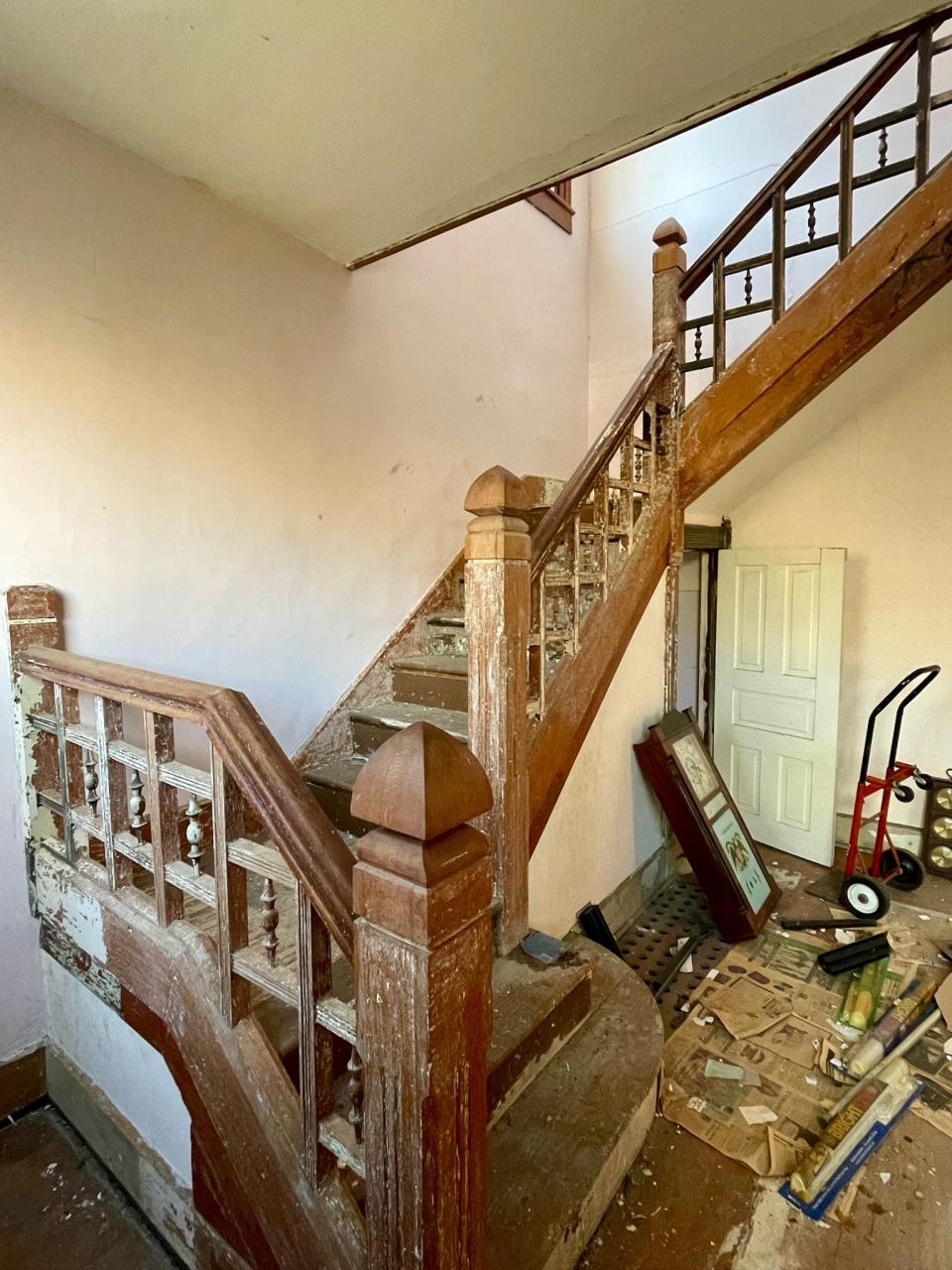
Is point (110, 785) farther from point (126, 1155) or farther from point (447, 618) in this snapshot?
point (447, 618)

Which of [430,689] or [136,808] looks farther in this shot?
[430,689]

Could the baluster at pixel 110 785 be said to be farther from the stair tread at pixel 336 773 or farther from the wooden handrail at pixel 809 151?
the wooden handrail at pixel 809 151

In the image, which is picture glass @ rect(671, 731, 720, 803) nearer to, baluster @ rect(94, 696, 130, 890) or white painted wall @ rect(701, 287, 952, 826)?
white painted wall @ rect(701, 287, 952, 826)

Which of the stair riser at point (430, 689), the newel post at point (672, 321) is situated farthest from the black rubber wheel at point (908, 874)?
the stair riser at point (430, 689)

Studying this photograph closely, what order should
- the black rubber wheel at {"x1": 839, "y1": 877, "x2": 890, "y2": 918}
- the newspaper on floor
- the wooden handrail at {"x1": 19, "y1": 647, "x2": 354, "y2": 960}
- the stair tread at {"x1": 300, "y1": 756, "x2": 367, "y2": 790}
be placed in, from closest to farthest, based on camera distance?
the wooden handrail at {"x1": 19, "y1": 647, "x2": 354, "y2": 960} → the newspaper on floor → the stair tread at {"x1": 300, "y1": 756, "x2": 367, "y2": 790} → the black rubber wheel at {"x1": 839, "y1": 877, "x2": 890, "y2": 918}

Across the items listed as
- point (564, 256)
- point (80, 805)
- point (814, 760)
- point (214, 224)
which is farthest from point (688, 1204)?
point (564, 256)

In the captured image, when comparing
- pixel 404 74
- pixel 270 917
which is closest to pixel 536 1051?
pixel 270 917

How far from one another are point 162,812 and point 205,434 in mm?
1210

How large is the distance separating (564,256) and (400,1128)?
4.26m

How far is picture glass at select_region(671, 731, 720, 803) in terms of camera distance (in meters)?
2.70

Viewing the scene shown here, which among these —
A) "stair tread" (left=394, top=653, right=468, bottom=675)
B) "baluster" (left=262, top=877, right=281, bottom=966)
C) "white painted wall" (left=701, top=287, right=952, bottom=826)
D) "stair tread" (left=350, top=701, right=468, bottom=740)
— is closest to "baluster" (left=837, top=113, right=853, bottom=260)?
"white painted wall" (left=701, top=287, right=952, bottom=826)

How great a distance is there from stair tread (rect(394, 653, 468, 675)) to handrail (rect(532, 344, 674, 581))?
630 mm

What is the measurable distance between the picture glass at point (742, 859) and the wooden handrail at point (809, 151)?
7.62 ft

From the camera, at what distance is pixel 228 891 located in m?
1.11
